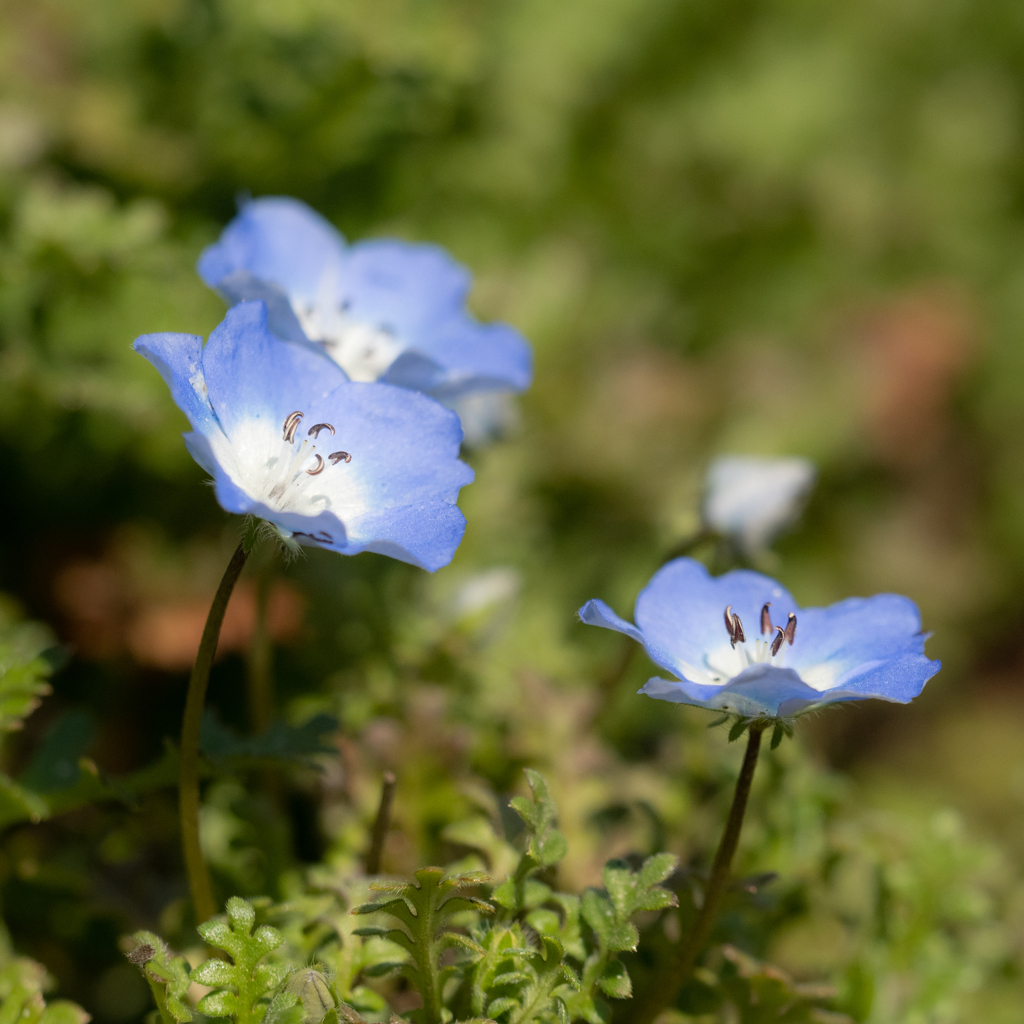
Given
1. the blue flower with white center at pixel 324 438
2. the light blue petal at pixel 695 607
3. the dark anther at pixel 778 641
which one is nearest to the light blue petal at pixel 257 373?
the blue flower with white center at pixel 324 438

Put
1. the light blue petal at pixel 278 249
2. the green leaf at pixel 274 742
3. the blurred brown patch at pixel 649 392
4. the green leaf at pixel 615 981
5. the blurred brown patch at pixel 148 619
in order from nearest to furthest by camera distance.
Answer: the green leaf at pixel 615 981 → the green leaf at pixel 274 742 → the light blue petal at pixel 278 249 → the blurred brown patch at pixel 148 619 → the blurred brown patch at pixel 649 392

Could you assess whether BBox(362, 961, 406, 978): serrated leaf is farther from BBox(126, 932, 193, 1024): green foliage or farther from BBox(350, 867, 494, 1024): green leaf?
BBox(126, 932, 193, 1024): green foliage

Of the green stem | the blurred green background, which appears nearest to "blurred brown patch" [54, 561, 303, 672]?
the blurred green background

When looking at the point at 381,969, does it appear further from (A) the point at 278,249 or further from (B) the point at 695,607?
(A) the point at 278,249

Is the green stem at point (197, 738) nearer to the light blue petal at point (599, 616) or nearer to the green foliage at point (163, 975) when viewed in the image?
the green foliage at point (163, 975)

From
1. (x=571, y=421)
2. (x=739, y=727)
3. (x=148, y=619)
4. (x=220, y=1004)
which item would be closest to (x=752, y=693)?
(x=739, y=727)

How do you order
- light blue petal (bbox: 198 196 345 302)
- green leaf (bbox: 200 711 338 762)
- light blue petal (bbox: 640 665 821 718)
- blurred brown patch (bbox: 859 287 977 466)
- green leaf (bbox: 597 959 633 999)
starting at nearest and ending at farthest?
light blue petal (bbox: 640 665 821 718) < green leaf (bbox: 597 959 633 999) < green leaf (bbox: 200 711 338 762) < light blue petal (bbox: 198 196 345 302) < blurred brown patch (bbox: 859 287 977 466)
